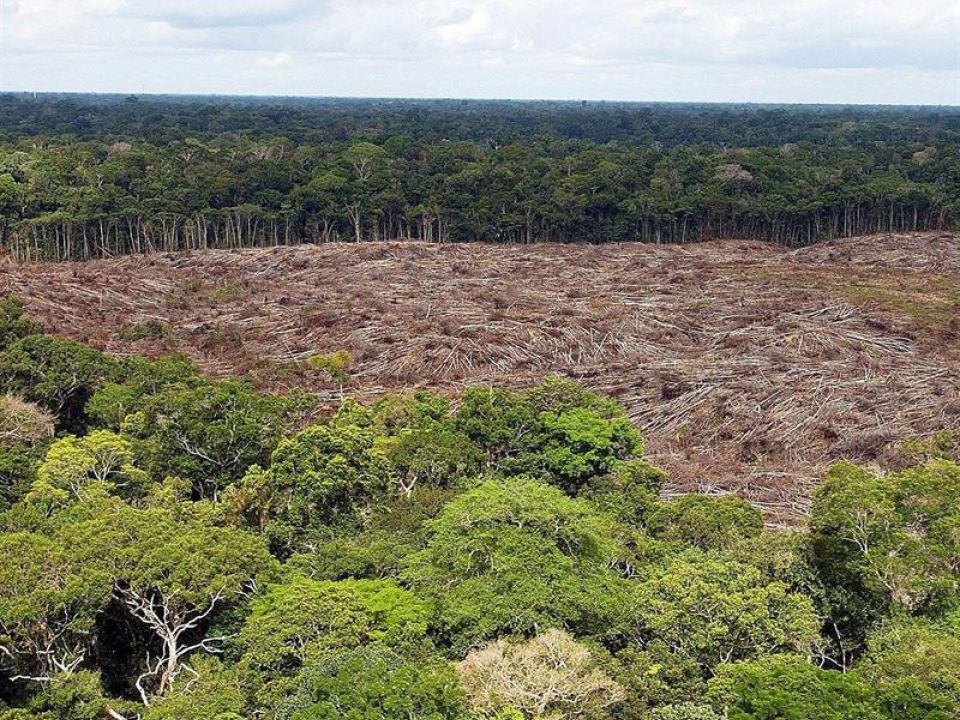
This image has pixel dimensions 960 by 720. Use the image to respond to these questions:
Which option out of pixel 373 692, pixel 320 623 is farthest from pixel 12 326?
pixel 373 692

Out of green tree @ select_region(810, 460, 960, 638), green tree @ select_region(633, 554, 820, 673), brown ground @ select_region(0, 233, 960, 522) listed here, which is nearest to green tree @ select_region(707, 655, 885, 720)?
green tree @ select_region(633, 554, 820, 673)

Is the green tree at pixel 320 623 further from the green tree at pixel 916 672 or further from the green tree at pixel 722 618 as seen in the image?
the green tree at pixel 916 672

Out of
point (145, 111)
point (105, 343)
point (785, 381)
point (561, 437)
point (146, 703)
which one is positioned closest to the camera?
point (146, 703)

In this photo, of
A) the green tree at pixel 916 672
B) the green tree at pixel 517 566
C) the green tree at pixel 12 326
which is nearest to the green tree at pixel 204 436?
the green tree at pixel 517 566

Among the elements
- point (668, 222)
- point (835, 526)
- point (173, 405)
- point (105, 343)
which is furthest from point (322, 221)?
point (835, 526)

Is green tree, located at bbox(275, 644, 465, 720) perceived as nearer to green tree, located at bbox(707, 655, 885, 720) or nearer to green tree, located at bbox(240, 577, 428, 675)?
green tree, located at bbox(240, 577, 428, 675)

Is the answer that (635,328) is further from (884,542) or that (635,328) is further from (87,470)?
(87,470)

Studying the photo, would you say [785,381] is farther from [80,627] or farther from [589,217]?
[589,217]
